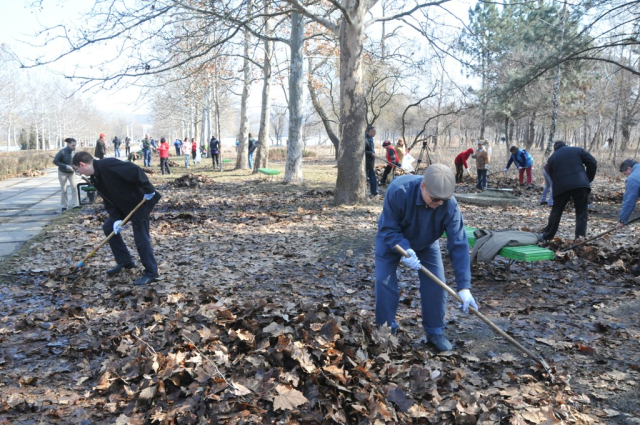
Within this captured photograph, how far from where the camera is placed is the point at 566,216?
10188 mm

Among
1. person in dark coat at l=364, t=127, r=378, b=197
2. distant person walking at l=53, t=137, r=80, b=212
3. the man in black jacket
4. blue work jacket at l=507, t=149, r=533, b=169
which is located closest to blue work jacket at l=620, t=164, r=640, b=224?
the man in black jacket

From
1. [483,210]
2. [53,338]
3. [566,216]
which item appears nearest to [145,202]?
[53,338]

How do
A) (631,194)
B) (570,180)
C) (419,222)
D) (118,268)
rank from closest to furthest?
(419,222) → (631,194) → (118,268) → (570,180)

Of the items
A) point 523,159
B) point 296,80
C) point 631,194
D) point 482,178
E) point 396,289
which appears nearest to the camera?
point 396,289

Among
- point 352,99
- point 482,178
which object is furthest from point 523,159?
point 352,99

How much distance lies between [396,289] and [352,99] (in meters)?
6.39

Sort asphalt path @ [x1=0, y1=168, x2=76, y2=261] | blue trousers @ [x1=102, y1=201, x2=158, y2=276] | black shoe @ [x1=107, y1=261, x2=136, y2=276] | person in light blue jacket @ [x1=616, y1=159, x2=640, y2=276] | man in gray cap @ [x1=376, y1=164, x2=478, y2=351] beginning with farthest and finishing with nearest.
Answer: asphalt path @ [x1=0, y1=168, x2=76, y2=261] < black shoe @ [x1=107, y1=261, x2=136, y2=276] < person in light blue jacket @ [x1=616, y1=159, x2=640, y2=276] < blue trousers @ [x1=102, y1=201, x2=158, y2=276] < man in gray cap @ [x1=376, y1=164, x2=478, y2=351]

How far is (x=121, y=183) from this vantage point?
5.61 m

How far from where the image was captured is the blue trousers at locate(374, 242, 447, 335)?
3689 millimetres

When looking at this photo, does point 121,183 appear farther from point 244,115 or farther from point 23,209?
point 244,115

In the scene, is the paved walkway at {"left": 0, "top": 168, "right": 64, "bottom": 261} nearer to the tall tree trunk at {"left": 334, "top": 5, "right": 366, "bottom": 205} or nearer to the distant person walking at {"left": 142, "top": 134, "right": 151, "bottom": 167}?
the tall tree trunk at {"left": 334, "top": 5, "right": 366, "bottom": 205}

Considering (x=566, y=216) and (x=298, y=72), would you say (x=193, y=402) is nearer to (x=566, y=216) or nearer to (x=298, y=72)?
(x=566, y=216)

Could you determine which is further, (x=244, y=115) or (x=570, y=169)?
(x=244, y=115)

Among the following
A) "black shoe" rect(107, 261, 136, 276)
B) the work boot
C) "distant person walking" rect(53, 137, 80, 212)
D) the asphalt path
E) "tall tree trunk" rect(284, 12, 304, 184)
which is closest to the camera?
the work boot
